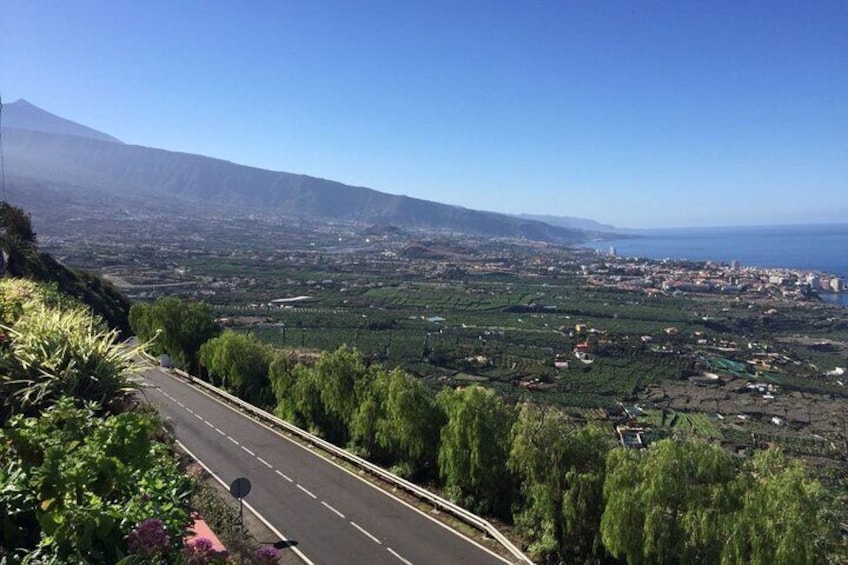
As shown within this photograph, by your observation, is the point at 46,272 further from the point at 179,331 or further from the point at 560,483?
the point at 560,483

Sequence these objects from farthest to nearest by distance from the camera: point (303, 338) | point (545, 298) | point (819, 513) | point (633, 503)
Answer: point (545, 298) < point (303, 338) < point (633, 503) < point (819, 513)

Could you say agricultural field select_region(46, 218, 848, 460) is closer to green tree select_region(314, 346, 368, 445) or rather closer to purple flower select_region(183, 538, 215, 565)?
green tree select_region(314, 346, 368, 445)

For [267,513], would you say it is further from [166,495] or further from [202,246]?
[202,246]

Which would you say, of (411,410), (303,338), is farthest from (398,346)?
(411,410)

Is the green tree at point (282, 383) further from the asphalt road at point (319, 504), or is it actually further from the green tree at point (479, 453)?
the green tree at point (479, 453)

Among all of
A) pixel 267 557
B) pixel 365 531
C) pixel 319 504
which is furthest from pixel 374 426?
pixel 267 557

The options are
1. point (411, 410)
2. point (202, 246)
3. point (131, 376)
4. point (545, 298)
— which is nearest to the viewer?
point (131, 376)
